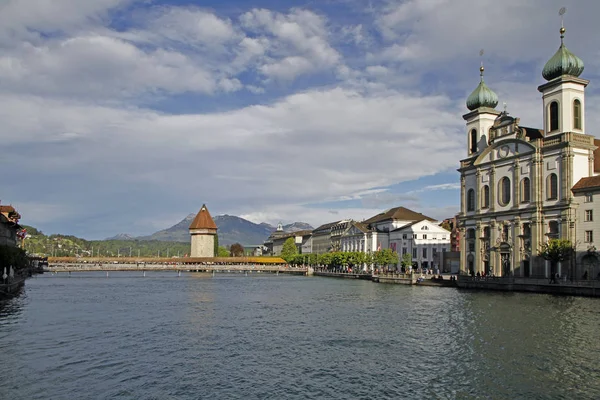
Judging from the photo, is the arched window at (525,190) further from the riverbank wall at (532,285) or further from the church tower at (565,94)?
the riverbank wall at (532,285)

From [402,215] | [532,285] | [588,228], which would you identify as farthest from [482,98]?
[402,215]

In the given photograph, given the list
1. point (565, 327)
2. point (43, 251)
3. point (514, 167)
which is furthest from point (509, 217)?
point (43, 251)

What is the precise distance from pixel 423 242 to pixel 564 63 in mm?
53410

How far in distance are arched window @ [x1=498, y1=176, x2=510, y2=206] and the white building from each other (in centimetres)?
3862

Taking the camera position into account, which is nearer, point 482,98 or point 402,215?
point 482,98

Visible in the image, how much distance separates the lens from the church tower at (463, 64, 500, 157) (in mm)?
79875

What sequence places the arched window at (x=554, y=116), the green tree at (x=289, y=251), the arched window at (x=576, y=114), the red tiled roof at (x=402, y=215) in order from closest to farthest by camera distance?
the arched window at (x=576, y=114), the arched window at (x=554, y=116), the red tiled roof at (x=402, y=215), the green tree at (x=289, y=251)

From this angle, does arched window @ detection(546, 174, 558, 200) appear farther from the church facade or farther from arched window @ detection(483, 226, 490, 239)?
arched window @ detection(483, 226, 490, 239)

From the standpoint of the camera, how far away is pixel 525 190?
67.8 m

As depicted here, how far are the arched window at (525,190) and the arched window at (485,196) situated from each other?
684cm

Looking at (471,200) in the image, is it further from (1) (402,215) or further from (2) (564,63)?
(1) (402,215)

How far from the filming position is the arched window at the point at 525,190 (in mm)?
67000

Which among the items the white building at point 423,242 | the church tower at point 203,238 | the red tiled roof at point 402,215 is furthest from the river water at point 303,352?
the church tower at point 203,238

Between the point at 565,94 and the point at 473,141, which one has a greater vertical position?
the point at 565,94
